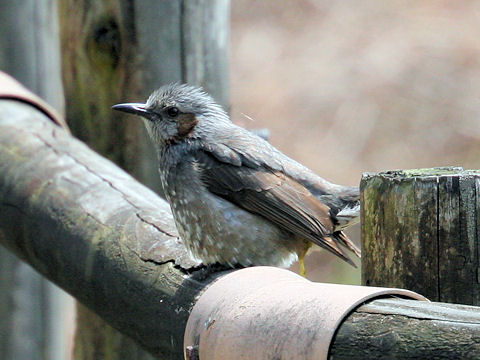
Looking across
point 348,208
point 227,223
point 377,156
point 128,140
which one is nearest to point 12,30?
point 128,140

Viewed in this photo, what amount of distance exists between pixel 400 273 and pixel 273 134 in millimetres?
9905

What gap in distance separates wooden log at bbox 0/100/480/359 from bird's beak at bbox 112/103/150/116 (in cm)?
24

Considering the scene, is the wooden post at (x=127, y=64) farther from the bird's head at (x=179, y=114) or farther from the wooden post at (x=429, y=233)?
the wooden post at (x=429, y=233)

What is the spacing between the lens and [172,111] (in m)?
4.18

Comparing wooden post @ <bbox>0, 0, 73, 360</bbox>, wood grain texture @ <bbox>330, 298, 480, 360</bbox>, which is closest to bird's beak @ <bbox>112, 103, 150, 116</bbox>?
wooden post @ <bbox>0, 0, 73, 360</bbox>

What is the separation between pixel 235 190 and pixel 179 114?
484 mm

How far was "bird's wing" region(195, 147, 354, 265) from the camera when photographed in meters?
3.97

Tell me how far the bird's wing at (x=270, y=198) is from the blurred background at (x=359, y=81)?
627cm

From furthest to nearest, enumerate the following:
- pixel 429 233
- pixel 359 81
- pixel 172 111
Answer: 1. pixel 359 81
2. pixel 172 111
3. pixel 429 233

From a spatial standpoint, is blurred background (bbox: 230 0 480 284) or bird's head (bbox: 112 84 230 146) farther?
blurred background (bbox: 230 0 480 284)

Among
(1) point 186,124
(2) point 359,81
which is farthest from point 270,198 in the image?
(2) point 359,81

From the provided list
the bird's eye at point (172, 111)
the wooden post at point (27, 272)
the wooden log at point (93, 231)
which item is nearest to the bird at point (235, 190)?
the bird's eye at point (172, 111)

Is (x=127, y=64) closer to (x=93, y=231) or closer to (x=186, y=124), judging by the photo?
(x=186, y=124)

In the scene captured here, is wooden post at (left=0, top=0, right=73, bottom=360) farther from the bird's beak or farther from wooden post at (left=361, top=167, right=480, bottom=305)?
wooden post at (left=361, top=167, right=480, bottom=305)
